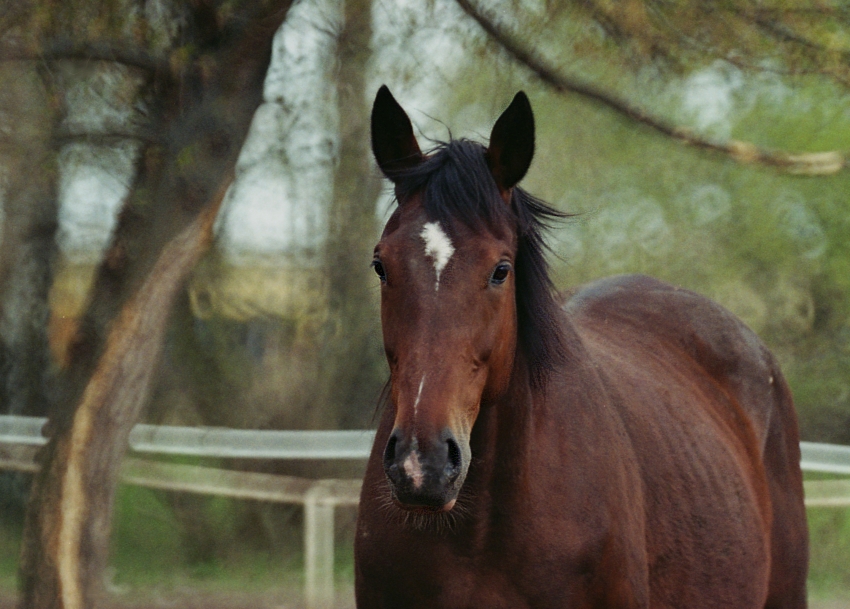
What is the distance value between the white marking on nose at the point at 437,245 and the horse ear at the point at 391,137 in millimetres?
425

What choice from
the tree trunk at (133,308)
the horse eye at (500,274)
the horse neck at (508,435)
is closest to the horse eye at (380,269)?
the horse eye at (500,274)

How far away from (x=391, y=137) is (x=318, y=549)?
369 centimetres

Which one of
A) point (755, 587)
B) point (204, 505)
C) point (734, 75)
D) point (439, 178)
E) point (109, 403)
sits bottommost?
point (204, 505)

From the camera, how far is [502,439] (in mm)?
2855

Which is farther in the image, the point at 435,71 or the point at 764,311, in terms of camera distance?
the point at 764,311

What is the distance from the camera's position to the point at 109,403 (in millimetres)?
4836

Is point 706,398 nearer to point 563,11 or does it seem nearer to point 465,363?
point 563,11

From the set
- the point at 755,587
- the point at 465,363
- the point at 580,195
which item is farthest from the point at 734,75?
the point at 580,195

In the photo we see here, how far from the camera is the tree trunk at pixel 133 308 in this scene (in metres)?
4.81

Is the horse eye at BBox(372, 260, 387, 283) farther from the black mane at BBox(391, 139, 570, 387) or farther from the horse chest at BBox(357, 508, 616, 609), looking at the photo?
Answer: the horse chest at BBox(357, 508, 616, 609)

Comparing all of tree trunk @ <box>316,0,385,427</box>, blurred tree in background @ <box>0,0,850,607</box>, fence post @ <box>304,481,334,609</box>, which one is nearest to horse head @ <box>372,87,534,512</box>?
blurred tree in background @ <box>0,0,850,607</box>

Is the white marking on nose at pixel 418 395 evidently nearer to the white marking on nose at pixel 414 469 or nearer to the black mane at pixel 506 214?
the white marking on nose at pixel 414 469

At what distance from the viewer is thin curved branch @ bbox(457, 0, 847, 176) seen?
476 centimetres

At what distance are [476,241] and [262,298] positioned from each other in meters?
5.32
